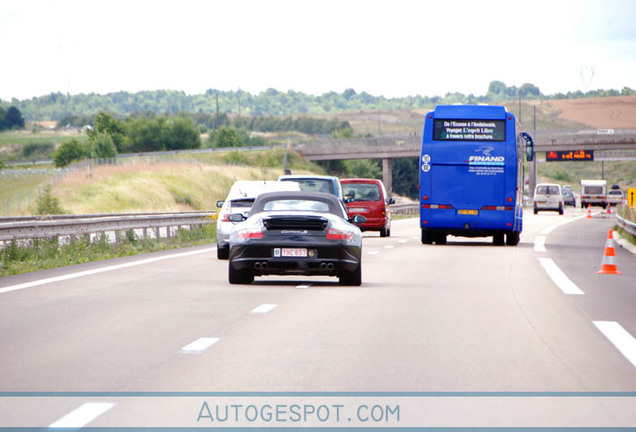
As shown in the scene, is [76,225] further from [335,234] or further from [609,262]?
[609,262]

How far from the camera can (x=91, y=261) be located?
2314 cm

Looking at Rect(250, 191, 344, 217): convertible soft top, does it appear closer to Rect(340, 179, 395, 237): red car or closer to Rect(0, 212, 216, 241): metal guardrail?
Rect(0, 212, 216, 241): metal guardrail

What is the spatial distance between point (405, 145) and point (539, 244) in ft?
311

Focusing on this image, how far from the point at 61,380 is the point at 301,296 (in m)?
7.27

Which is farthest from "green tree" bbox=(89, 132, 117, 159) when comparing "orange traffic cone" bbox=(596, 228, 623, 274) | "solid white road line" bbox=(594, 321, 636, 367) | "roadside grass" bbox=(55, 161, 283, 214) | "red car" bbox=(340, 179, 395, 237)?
"solid white road line" bbox=(594, 321, 636, 367)

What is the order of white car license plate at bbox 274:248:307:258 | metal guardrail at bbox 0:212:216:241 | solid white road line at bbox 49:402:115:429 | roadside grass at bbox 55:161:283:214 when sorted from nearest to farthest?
solid white road line at bbox 49:402:115:429 < white car license plate at bbox 274:248:307:258 < metal guardrail at bbox 0:212:216:241 < roadside grass at bbox 55:161:283:214

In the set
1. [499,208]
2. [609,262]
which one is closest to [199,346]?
[609,262]

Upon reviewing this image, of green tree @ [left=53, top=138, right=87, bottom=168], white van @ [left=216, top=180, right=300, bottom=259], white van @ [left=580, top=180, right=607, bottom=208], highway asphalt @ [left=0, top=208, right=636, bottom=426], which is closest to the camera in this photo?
highway asphalt @ [left=0, top=208, right=636, bottom=426]

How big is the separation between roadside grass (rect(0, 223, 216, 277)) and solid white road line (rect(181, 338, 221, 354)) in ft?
32.2

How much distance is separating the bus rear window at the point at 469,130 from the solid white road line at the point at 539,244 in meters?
3.14

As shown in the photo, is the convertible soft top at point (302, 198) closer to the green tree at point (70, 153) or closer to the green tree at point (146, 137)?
the green tree at point (70, 153)

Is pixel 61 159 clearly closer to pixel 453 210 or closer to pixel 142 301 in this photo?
pixel 453 210

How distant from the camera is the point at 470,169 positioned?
1233 inches

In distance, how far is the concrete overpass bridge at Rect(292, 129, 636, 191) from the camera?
400 ft
